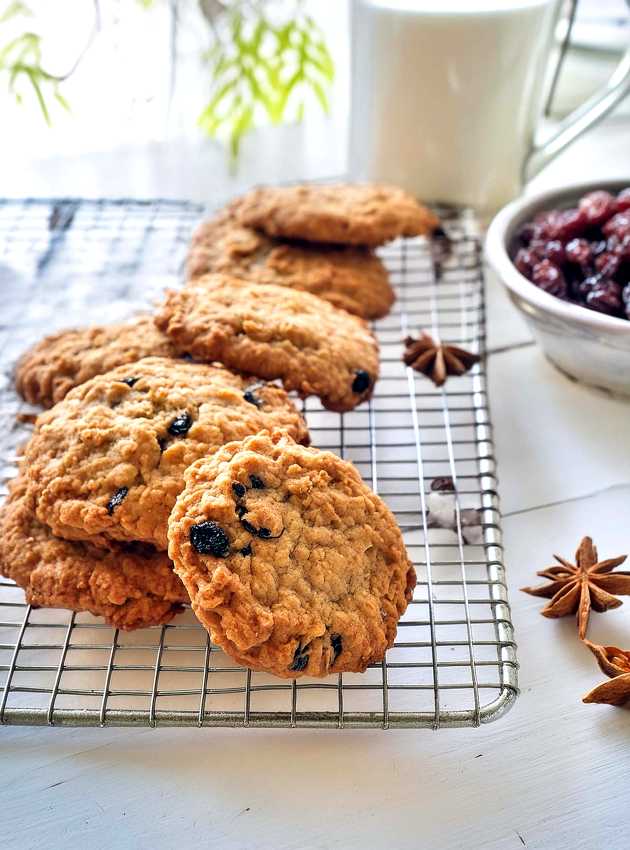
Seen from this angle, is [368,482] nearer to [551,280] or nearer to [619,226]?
[551,280]

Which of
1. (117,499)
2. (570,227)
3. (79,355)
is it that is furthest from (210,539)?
(570,227)

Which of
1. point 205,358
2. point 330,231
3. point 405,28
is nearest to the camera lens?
point 205,358

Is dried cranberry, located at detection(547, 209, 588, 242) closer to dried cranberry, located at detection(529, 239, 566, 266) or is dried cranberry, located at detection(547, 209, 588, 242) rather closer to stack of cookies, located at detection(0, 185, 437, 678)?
dried cranberry, located at detection(529, 239, 566, 266)

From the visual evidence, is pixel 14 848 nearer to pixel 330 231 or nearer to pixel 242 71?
pixel 330 231

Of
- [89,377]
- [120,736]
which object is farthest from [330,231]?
[120,736]

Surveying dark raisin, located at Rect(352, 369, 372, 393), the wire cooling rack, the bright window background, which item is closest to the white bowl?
the wire cooling rack
